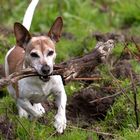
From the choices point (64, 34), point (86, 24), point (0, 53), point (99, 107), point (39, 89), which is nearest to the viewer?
point (39, 89)

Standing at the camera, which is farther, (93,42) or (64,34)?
(64,34)

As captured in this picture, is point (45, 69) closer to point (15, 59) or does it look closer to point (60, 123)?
point (60, 123)

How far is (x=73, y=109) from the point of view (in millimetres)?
8531

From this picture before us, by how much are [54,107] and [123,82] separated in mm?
1017

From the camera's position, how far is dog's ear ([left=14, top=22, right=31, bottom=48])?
7.64m

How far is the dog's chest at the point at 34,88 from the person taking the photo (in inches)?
302

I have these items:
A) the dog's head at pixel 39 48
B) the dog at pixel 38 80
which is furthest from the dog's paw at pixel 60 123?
the dog's head at pixel 39 48

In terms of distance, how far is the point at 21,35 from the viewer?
777 centimetres

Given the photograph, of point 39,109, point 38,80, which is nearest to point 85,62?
point 38,80

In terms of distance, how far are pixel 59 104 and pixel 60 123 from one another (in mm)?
363

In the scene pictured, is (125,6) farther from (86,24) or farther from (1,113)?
(1,113)

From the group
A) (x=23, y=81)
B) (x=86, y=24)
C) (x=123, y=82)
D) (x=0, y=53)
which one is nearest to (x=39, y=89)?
(x=23, y=81)

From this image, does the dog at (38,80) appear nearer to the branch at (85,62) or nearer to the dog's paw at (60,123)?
the dog's paw at (60,123)

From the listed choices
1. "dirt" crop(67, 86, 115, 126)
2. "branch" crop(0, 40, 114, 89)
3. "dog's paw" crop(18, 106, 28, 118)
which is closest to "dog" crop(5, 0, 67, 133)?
"branch" crop(0, 40, 114, 89)
